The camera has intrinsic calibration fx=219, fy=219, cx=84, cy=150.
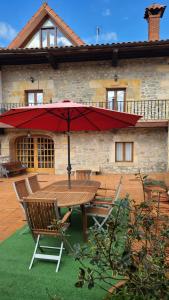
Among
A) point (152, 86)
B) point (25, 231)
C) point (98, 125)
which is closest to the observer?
point (25, 231)

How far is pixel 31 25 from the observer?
11.3 meters

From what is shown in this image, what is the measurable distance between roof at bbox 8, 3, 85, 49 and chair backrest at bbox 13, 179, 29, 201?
917cm

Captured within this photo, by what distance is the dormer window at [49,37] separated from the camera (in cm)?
1138

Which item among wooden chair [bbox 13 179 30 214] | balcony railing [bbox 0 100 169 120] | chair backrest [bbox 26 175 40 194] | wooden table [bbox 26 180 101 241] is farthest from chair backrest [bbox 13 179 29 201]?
balcony railing [bbox 0 100 169 120]

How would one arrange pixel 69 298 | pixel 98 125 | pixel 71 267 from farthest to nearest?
1. pixel 98 125
2. pixel 71 267
3. pixel 69 298

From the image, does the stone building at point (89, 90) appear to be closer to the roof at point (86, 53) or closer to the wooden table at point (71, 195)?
the roof at point (86, 53)

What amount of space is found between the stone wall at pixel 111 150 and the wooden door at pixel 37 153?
61cm

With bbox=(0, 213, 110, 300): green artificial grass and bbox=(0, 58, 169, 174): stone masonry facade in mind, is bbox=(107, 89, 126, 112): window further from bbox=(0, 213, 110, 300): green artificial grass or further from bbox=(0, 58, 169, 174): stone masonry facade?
bbox=(0, 213, 110, 300): green artificial grass

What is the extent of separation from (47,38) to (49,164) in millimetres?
6591

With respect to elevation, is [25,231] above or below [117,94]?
below

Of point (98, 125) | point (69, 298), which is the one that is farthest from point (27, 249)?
point (98, 125)

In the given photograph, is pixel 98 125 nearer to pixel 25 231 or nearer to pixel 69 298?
pixel 25 231

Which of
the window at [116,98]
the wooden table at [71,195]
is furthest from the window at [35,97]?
the wooden table at [71,195]

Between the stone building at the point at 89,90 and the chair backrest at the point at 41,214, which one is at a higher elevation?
the stone building at the point at 89,90
